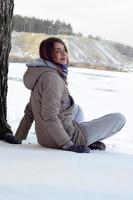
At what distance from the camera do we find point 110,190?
7.07 feet

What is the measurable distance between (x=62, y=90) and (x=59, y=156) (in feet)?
1.53

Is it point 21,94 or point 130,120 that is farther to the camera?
point 21,94

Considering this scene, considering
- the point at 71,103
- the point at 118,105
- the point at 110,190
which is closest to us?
the point at 110,190

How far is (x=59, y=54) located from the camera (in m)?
3.07

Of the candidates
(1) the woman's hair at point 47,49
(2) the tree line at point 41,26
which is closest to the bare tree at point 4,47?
(1) the woman's hair at point 47,49

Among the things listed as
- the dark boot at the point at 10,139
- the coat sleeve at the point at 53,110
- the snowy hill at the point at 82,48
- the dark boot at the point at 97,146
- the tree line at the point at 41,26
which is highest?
the coat sleeve at the point at 53,110

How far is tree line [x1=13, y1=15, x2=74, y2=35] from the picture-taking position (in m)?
65.9

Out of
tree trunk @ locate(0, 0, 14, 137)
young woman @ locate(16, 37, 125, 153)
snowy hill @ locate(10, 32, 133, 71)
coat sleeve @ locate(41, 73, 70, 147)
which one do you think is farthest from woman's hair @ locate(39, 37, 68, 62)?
snowy hill @ locate(10, 32, 133, 71)

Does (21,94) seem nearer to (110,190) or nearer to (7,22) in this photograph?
(7,22)

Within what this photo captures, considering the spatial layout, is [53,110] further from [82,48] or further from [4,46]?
[82,48]

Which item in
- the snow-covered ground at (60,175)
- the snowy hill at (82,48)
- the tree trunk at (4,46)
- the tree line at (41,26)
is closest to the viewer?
the snow-covered ground at (60,175)

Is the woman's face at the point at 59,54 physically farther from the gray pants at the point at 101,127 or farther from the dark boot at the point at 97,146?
the dark boot at the point at 97,146

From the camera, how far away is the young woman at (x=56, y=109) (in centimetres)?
293

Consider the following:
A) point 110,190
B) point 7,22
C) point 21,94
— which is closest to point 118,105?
point 21,94
